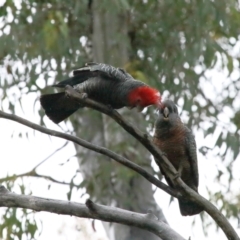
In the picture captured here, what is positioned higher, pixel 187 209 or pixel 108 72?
pixel 108 72

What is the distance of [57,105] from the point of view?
183 inches

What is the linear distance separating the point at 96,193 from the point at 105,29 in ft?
4.93

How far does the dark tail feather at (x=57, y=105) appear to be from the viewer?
458 centimetres

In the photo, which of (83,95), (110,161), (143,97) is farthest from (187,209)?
(110,161)

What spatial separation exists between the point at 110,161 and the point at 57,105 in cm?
260

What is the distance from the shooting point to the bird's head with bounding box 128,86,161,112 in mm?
Result: 4414

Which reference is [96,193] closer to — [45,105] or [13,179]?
[13,179]

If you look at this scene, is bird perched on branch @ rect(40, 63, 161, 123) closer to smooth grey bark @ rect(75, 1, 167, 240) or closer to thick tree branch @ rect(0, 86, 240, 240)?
thick tree branch @ rect(0, 86, 240, 240)

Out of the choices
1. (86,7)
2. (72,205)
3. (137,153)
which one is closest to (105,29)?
(86,7)

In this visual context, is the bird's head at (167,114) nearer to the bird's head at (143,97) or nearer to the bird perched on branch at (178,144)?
the bird perched on branch at (178,144)

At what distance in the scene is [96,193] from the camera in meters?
7.11

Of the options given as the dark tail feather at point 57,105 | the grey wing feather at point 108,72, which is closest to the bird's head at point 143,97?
the grey wing feather at point 108,72

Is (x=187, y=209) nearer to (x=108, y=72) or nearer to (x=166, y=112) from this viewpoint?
(x=166, y=112)

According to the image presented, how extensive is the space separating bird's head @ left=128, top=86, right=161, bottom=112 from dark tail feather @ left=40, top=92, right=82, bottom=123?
13.9 inches
